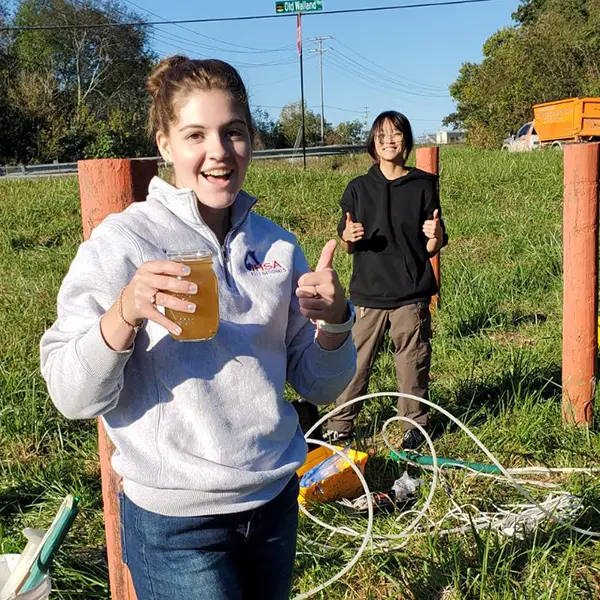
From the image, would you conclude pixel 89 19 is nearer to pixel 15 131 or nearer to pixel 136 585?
pixel 15 131

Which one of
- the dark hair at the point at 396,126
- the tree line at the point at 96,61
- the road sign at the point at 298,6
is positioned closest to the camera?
the dark hair at the point at 396,126

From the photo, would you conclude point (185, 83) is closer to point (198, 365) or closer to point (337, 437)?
point (198, 365)

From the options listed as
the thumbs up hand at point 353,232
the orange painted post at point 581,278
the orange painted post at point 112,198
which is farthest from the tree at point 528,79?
the orange painted post at point 112,198

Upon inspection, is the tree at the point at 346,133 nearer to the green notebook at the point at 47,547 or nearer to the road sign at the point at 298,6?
the road sign at the point at 298,6

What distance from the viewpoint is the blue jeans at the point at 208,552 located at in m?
1.40

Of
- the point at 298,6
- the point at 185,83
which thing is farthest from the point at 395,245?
the point at 298,6

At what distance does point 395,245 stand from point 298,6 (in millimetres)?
17014

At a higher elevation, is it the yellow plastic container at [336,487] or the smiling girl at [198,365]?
the smiling girl at [198,365]

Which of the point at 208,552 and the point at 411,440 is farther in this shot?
the point at 411,440

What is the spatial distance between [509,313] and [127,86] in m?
51.8

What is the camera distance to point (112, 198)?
182cm

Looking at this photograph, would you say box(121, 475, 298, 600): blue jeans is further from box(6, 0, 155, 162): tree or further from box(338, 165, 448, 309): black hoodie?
box(6, 0, 155, 162): tree

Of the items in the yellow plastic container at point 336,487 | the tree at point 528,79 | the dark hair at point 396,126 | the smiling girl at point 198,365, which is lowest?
the yellow plastic container at point 336,487

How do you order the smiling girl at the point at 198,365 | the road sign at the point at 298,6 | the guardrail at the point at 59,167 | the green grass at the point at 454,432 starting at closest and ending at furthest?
the smiling girl at the point at 198,365
the green grass at the point at 454,432
the road sign at the point at 298,6
the guardrail at the point at 59,167
